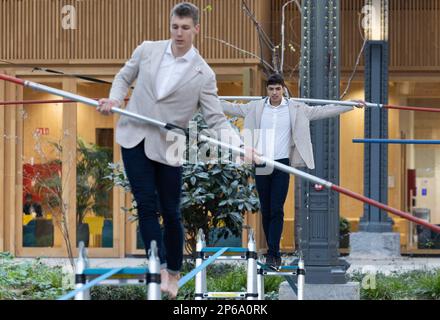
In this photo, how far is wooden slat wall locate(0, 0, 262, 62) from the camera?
19984 millimetres

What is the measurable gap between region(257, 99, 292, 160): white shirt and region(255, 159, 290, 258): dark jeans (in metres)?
0.10

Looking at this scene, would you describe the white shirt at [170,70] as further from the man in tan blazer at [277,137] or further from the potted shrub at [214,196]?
the potted shrub at [214,196]

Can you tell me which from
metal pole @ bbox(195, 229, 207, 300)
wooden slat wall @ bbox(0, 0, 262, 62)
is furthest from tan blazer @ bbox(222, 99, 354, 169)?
wooden slat wall @ bbox(0, 0, 262, 62)

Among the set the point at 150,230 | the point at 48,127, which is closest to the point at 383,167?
the point at 48,127

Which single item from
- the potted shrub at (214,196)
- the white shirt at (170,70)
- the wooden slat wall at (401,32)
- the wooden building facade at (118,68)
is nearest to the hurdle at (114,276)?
the white shirt at (170,70)

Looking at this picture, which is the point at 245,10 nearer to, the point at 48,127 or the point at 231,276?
the point at 48,127

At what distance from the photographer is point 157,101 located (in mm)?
7707

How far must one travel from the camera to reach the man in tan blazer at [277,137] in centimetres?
1023

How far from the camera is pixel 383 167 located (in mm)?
19922

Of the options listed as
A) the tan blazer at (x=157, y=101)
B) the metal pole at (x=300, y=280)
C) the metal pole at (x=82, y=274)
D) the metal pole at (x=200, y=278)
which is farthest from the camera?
the metal pole at (x=300, y=280)

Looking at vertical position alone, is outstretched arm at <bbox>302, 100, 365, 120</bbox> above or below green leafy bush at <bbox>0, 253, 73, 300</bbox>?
above

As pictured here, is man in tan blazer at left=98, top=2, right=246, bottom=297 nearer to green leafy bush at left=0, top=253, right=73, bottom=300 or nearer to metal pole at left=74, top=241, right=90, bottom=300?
metal pole at left=74, top=241, right=90, bottom=300

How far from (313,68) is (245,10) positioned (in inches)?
304

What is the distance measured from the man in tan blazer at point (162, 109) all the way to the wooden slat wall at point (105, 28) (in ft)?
39.8
